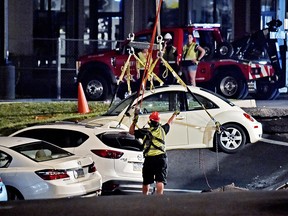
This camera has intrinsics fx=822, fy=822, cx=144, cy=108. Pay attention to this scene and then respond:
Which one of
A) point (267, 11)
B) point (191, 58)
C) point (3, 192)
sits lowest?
point (3, 192)

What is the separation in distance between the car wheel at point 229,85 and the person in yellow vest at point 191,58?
782 mm

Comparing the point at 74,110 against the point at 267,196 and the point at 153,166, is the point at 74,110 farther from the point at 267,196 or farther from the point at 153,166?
the point at 267,196

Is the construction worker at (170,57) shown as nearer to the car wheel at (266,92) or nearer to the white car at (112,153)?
the car wheel at (266,92)

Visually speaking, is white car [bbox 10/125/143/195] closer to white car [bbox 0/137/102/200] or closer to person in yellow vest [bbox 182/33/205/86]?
white car [bbox 0/137/102/200]

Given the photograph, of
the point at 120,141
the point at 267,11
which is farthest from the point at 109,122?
the point at 267,11

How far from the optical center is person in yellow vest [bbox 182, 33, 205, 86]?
23.5m

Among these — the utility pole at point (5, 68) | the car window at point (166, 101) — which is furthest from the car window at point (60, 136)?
the utility pole at point (5, 68)

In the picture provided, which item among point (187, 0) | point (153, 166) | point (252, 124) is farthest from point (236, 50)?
point (153, 166)

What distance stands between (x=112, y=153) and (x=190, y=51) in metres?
10.1

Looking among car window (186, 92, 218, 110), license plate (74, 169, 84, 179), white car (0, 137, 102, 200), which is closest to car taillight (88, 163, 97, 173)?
white car (0, 137, 102, 200)

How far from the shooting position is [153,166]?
1335 centimetres

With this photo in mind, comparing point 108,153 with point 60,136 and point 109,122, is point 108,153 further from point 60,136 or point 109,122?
point 109,122

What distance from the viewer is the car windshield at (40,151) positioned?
12682mm

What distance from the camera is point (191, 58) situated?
23.6 meters
